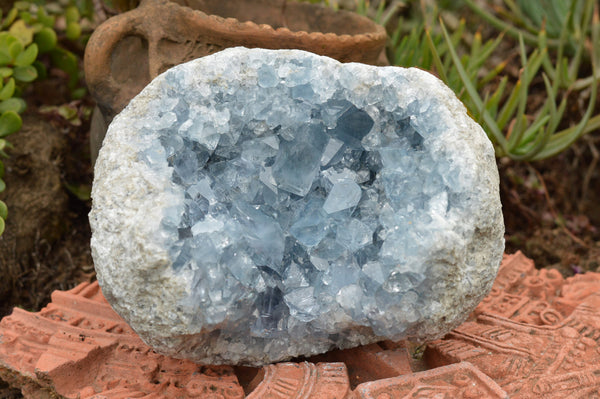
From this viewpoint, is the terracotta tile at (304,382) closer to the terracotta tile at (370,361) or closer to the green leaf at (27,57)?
the terracotta tile at (370,361)

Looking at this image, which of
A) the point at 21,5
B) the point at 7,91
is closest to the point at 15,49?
the point at 7,91

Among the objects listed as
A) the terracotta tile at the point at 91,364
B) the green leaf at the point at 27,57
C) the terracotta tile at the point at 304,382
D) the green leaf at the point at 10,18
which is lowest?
the terracotta tile at the point at 91,364

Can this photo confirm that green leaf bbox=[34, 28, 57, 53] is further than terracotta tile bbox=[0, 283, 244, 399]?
Yes

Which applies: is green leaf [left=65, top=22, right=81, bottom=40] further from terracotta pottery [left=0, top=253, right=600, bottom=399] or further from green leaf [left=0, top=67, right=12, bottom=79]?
terracotta pottery [left=0, top=253, right=600, bottom=399]

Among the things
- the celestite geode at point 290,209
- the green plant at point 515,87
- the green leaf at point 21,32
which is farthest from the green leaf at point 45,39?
the green plant at point 515,87

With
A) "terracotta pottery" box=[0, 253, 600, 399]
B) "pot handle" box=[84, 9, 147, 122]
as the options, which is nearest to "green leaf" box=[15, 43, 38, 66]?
"pot handle" box=[84, 9, 147, 122]

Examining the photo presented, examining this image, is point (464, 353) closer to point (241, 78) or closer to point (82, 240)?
point (241, 78)

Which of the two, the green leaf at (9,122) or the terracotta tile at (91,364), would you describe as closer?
the terracotta tile at (91,364)

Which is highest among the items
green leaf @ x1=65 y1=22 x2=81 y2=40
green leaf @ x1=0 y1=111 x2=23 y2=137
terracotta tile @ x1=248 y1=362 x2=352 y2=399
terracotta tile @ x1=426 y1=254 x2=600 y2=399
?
green leaf @ x1=65 y1=22 x2=81 y2=40
